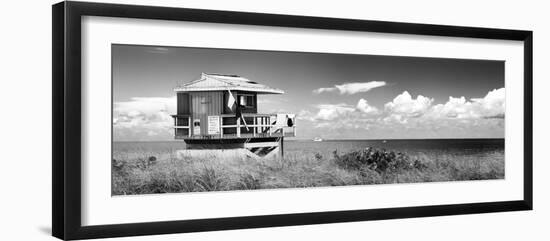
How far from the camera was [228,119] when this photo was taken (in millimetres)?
11195

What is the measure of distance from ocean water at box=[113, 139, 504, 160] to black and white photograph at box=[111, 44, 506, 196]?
15mm

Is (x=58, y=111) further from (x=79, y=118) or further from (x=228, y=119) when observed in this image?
(x=228, y=119)

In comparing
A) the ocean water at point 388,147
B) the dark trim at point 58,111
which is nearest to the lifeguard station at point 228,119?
the ocean water at point 388,147

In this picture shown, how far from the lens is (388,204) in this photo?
11.6 meters

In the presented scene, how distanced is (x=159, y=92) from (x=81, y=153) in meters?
1.42

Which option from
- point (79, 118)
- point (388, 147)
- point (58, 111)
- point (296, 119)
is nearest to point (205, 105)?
point (296, 119)

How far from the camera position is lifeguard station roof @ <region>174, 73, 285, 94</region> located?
10.8 m

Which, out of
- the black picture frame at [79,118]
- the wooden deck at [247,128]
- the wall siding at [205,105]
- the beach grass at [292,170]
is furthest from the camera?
the wooden deck at [247,128]

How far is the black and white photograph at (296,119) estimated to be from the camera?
10438mm

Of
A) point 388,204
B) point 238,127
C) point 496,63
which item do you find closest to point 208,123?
point 238,127

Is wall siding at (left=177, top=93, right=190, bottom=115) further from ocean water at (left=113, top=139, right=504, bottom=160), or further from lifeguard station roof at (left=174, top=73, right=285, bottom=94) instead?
ocean water at (left=113, top=139, right=504, bottom=160)

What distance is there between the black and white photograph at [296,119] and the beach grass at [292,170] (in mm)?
15

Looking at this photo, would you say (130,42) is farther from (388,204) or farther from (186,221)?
(388,204)

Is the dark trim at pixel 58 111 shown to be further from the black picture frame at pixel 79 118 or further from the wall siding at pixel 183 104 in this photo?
the wall siding at pixel 183 104
